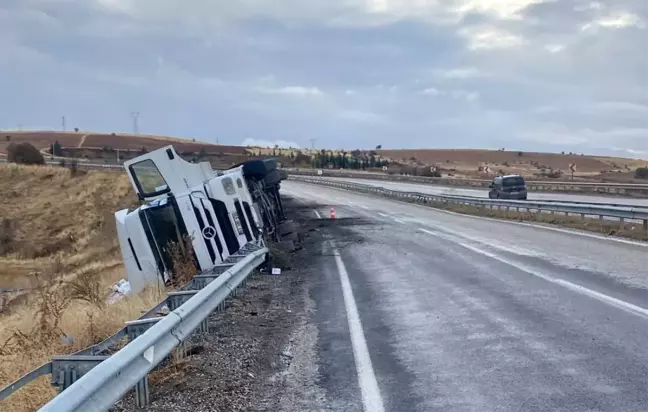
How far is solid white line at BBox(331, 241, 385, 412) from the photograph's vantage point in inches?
229

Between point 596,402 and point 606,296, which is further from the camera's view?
point 606,296

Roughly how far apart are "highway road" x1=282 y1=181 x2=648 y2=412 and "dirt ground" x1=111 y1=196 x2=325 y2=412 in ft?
1.03

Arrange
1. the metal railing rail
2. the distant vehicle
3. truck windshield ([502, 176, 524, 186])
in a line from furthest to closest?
A: truck windshield ([502, 176, 524, 186]), the distant vehicle, the metal railing rail

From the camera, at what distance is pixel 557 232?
2178 centimetres

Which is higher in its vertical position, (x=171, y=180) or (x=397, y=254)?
(x=171, y=180)

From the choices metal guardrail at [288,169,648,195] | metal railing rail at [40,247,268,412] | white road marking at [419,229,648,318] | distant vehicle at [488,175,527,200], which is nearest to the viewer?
metal railing rail at [40,247,268,412]

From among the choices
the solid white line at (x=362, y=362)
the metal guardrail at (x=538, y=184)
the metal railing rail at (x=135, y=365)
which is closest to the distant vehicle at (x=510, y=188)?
the metal guardrail at (x=538, y=184)

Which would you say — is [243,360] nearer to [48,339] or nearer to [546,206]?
[48,339]

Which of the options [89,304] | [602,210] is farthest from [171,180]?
[602,210]

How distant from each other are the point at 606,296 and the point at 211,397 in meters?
6.34

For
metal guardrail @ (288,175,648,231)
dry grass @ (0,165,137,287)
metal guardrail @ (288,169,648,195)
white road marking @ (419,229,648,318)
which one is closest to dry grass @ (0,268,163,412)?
white road marking @ (419,229,648,318)

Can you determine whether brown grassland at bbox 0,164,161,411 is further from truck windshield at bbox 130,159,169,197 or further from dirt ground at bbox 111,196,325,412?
truck windshield at bbox 130,159,169,197

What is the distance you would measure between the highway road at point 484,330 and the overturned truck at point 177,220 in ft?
6.68

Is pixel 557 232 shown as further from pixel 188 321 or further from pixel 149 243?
pixel 188 321
